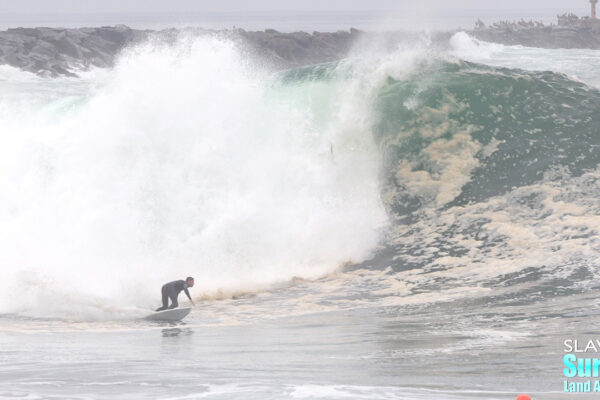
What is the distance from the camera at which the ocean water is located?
24.8 ft

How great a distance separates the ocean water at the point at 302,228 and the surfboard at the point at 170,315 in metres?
0.22

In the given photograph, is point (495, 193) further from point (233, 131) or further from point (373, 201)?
point (233, 131)

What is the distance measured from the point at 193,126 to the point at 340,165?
2.65 meters

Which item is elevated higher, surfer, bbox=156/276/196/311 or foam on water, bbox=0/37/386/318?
foam on water, bbox=0/37/386/318

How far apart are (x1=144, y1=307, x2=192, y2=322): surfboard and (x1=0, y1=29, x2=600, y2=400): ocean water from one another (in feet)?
0.73

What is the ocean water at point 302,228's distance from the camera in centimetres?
755

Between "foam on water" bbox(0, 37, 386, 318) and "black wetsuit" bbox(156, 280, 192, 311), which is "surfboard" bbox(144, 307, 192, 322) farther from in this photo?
"foam on water" bbox(0, 37, 386, 318)

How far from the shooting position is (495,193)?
13875mm

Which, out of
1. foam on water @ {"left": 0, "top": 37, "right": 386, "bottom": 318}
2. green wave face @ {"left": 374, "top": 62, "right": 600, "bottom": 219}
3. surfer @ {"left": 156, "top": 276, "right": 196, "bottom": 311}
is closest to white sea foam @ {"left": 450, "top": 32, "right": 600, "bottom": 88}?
green wave face @ {"left": 374, "top": 62, "right": 600, "bottom": 219}

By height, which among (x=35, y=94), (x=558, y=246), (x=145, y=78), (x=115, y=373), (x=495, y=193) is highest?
(x=35, y=94)

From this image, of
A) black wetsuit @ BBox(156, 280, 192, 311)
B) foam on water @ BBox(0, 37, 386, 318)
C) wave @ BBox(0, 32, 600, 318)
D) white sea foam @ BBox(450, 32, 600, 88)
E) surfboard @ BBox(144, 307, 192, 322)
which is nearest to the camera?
surfboard @ BBox(144, 307, 192, 322)

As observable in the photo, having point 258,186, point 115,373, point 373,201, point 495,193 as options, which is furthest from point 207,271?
point 115,373

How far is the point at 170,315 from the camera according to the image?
10.6m

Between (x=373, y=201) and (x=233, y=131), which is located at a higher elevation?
(x=233, y=131)
